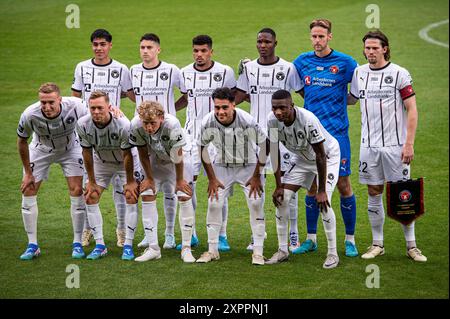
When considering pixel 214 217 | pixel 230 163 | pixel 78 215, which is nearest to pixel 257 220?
pixel 214 217

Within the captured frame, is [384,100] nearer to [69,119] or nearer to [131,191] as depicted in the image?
[131,191]

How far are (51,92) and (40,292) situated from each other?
2091 mm

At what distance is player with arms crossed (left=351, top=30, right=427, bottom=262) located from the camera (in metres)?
9.11

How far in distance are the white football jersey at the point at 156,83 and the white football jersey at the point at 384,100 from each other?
6.71 feet

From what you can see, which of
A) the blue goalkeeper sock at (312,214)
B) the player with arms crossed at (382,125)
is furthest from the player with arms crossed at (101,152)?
the player with arms crossed at (382,125)

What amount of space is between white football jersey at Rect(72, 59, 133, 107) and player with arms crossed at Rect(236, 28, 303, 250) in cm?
139

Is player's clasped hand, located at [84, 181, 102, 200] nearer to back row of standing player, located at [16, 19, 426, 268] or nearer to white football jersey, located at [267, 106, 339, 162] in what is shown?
back row of standing player, located at [16, 19, 426, 268]

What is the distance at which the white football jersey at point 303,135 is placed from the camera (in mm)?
8688

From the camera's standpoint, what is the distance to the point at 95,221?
9.34m

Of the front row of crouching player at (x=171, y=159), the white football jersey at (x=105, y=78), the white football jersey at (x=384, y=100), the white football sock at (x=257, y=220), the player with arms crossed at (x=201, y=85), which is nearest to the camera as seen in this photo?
the front row of crouching player at (x=171, y=159)

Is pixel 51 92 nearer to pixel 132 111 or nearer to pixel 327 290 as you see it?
pixel 327 290

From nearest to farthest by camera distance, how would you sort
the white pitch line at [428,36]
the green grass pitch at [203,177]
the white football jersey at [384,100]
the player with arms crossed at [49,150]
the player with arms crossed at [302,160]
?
the green grass pitch at [203,177] → the player with arms crossed at [302,160] → the white football jersey at [384,100] → the player with arms crossed at [49,150] → the white pitch line at [428,36]

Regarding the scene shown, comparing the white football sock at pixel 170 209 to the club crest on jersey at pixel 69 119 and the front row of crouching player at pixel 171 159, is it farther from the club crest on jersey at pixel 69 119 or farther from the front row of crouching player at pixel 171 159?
the club crest on jersey at pixel 69 119

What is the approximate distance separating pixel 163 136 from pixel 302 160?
4.68ft
